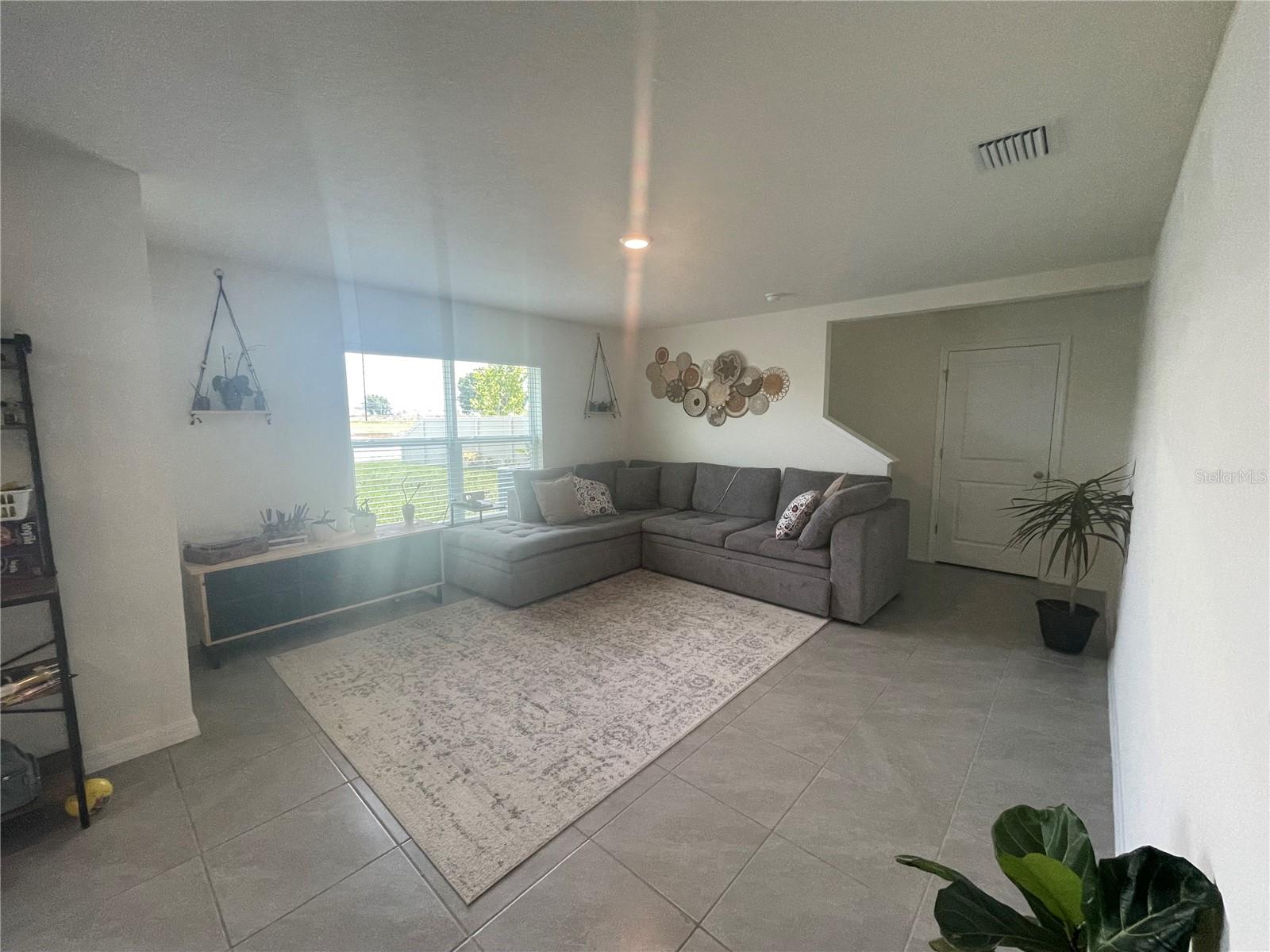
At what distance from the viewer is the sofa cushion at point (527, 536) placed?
370cm

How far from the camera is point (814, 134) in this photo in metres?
1.70

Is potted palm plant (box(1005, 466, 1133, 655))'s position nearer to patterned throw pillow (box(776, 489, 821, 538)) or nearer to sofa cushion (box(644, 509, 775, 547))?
patterned throw pillow (box(776, 489, 821, 538))

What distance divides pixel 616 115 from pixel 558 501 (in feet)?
10.6

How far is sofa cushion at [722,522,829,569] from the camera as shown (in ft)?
11.5

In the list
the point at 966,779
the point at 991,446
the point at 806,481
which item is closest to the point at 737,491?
the point at 806,481

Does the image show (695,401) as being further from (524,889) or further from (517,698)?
(524,889)

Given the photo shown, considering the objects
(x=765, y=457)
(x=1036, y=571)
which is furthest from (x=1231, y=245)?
(x=1036, y=571)

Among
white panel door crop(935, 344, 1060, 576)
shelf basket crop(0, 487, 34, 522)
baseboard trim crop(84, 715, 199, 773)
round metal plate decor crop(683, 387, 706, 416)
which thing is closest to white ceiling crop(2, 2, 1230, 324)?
shelf basket crop(0, 487, 34, 522)

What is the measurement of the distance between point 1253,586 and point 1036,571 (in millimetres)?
4509

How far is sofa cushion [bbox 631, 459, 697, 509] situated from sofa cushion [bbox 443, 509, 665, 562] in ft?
2.06

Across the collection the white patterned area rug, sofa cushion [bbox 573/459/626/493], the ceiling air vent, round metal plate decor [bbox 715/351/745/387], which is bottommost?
the white patterned area rug

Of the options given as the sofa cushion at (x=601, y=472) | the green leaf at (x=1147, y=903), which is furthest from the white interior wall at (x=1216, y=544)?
the sofa cushion at (x=601, y=472)

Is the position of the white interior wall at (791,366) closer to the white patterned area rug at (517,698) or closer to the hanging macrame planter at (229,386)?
the white patterned area rug at (517,698)

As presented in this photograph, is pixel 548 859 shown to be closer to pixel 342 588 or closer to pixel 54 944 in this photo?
pixel 54 944
